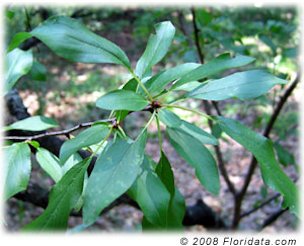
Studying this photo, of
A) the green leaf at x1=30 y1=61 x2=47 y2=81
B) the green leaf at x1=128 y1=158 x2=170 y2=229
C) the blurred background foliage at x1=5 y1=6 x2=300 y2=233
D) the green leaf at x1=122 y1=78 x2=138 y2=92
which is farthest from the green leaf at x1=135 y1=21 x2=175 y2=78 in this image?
the blurred background foliage at x1=5 y1=6 x2=300 y2=233

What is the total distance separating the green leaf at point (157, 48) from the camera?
0.80m

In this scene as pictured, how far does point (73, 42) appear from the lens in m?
0.71

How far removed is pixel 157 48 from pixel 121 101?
0.67 ft

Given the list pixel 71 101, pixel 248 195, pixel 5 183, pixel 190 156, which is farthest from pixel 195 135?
pixel 71 101

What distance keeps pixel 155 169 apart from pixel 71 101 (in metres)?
3.46

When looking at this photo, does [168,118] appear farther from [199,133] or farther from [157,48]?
[157,48]

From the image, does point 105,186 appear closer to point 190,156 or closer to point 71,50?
point 190,156

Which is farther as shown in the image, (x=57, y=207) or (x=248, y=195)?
(x=248, y=195)

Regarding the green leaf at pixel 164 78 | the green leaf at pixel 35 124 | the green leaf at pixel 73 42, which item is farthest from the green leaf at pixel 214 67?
the green leaf at pixel 35 124

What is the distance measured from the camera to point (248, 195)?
3014 mm

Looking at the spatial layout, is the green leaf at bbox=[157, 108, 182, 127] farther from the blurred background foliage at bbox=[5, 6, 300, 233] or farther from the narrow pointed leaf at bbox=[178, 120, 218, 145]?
the blurred background foliage at bbox=[5, 6, 300, 233]

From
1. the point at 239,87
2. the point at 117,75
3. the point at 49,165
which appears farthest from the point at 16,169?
the point at 117,75

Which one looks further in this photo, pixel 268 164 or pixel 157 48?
pixel 157 48

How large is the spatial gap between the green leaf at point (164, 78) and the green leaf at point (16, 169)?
0.27 m
